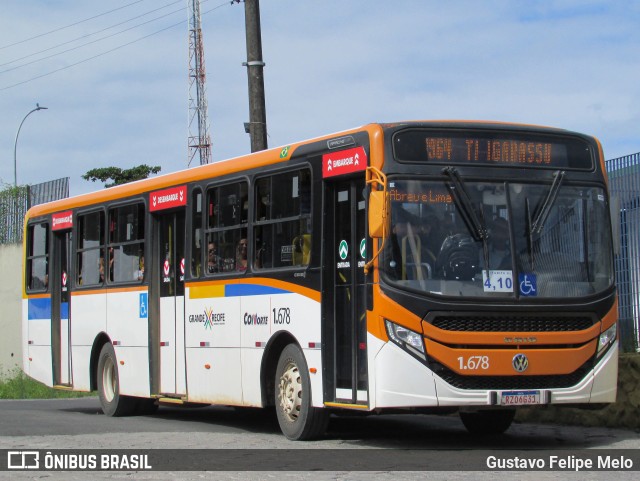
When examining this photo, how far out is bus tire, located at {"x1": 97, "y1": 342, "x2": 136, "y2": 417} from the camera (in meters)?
17.9

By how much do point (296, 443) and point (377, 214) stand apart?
288 cm

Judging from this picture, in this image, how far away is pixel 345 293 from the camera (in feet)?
41.0

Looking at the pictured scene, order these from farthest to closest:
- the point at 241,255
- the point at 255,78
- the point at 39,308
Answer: the point at 255,78
the point at 39,308
the point at 241,255

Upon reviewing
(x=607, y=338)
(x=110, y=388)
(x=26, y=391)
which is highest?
(x=607, y=338)

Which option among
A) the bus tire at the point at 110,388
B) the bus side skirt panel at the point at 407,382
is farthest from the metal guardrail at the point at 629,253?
the bus tire at the point at 110,388

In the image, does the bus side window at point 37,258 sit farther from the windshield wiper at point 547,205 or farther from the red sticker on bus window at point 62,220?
the windshield wiper at point 547,205

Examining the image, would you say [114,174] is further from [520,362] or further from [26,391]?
[520,362]

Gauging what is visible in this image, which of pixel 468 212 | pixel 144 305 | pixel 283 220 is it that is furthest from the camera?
pixel 144 305

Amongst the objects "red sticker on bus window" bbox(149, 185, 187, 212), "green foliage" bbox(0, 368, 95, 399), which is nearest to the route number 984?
"red sticker on bus window" bbox(149, 185, 187, 212)

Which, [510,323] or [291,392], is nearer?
[510,323]

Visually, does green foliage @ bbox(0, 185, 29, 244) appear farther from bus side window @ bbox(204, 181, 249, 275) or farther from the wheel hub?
the wheel hub

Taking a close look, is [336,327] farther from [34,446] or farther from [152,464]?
[34,446]

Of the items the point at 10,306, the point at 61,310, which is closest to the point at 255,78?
the point at 61,310

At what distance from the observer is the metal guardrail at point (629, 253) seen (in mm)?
15695
